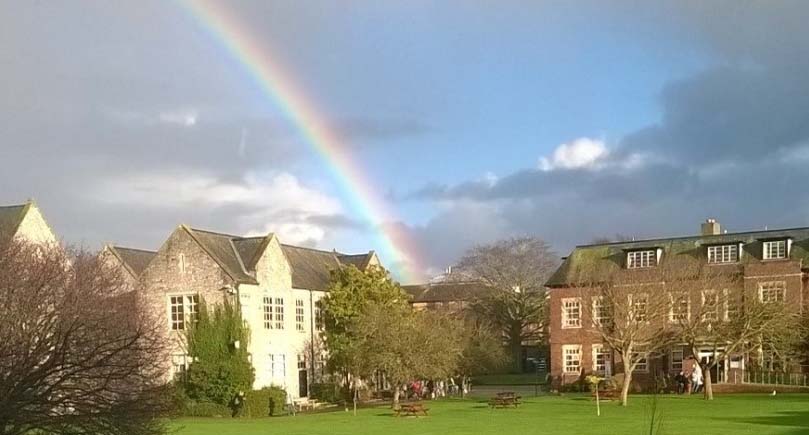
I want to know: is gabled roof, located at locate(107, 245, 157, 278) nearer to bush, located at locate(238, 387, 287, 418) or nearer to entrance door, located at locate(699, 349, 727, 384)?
bush, located at locate(238, 387, 287, 418)

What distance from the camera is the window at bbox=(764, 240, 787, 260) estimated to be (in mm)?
53188

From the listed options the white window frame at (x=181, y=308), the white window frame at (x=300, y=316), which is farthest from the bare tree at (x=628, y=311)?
the white window frame at (x=181, y=308)

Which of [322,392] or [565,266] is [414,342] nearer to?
[322,392]

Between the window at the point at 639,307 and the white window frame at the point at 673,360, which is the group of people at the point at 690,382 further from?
the window at the point at 639,307

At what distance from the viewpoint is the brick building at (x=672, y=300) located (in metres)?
51.8

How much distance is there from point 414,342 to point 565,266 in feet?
62.3

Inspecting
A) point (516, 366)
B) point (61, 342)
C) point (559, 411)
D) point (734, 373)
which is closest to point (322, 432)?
point (559, 411)

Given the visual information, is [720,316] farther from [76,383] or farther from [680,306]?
[76,383]

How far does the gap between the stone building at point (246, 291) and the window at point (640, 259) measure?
2052cm

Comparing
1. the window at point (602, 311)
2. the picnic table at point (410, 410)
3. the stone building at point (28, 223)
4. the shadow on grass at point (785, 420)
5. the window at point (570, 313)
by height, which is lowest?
the picnic table at point (410, 410)

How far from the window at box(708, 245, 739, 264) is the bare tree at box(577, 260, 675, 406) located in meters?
5.74

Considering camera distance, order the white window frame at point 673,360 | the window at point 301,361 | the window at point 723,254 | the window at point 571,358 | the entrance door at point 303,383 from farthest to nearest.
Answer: the window at point 571,358 → the white window frame at point 673,360 → the window at point 723,254 → the window at point 301,361 → the entrance door at point 303,383

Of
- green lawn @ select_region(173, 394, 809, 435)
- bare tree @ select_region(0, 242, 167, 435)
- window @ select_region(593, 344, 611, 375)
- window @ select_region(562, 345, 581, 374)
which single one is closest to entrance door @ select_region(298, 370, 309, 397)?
green lawn @ select_region(173, 394, 809, 435)

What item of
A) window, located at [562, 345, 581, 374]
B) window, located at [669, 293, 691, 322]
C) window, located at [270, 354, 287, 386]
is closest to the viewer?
window, located at [669, 293, 691, 322]
